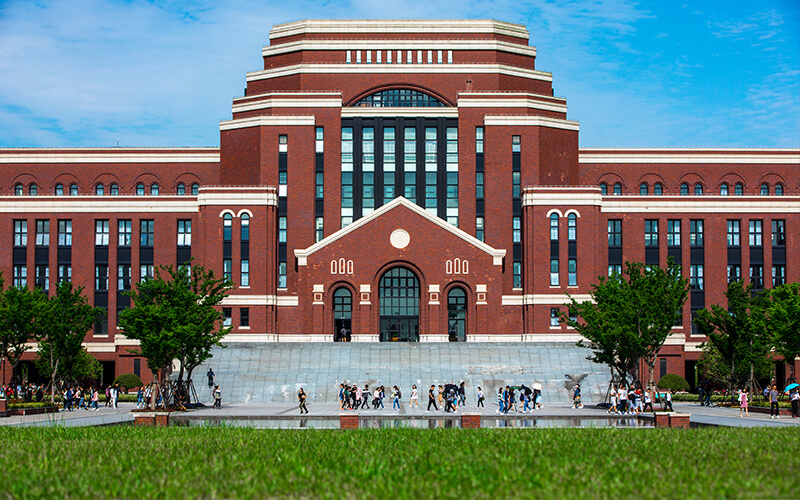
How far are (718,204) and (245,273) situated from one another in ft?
129

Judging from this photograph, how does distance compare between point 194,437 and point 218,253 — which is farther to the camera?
point 218,253

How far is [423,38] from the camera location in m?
76.0

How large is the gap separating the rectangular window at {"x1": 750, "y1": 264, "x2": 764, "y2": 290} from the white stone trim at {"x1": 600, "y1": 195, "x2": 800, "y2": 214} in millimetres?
4582

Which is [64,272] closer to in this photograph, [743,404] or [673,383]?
[673,383]

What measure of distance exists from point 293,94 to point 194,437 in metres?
50.6

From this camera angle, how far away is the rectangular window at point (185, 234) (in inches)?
2815

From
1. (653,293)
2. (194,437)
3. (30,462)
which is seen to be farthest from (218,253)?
(30,462)

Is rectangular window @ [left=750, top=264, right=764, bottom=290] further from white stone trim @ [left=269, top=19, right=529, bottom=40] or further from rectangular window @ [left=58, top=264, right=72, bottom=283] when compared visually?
rectangular window @ [left=58, top=264, right=72, bottom=283]

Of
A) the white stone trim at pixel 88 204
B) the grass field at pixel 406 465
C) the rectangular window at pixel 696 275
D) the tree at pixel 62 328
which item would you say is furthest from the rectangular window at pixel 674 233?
the grass field at pixel 406 465

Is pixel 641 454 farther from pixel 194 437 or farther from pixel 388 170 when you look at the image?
pixel 388 170

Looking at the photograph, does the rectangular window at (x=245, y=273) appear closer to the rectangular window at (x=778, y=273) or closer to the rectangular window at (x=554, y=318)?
the rectangular window at (x=554, y=318)

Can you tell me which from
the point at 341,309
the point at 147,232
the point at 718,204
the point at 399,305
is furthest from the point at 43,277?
the point at 718,204

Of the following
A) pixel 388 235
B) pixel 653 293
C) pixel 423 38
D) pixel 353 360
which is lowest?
pixel 353 360

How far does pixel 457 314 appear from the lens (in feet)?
222
